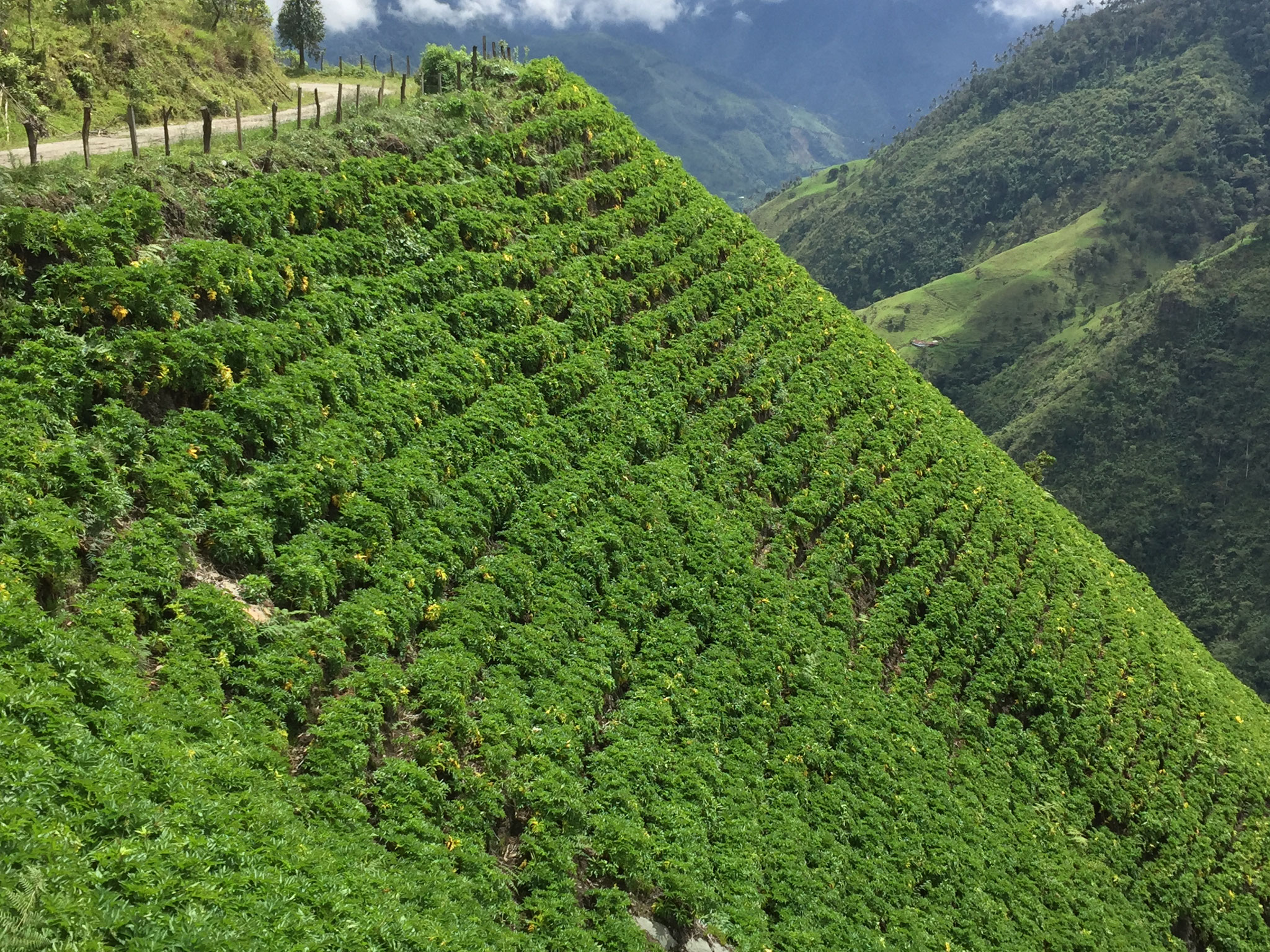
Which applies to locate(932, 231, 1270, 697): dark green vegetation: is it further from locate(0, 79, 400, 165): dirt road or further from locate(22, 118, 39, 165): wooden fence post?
locate(22, 118, 39, 165): wooden fence post

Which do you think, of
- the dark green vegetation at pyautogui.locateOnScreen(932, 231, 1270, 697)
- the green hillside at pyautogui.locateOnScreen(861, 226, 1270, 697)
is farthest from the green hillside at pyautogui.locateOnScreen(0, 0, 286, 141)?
the green hillside at pyautogui.locateOnScreen(861, 226, 1270, 697)

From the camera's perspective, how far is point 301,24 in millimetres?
56000

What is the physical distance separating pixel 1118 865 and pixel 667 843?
56.7ft

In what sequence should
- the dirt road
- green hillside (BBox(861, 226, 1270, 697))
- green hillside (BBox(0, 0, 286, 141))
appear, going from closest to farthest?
1. the dirt road
2. green hillside (BBox(0, 0, 286, 141))
3. green hillside (BBox(861, 226, 1270, 697))

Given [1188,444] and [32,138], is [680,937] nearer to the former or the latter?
[32,138]

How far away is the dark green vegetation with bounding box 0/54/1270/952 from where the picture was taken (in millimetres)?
11922

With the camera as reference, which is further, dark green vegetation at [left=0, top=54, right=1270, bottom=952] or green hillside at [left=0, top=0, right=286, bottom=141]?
green hillside at [left=0, top=0, right=286, bottom=141]

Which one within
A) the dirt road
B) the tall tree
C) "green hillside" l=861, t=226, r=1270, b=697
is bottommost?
"green hillside" l=861, t=226, r=1270, b=697

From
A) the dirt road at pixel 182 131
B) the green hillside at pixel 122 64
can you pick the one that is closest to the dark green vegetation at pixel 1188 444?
the dirt road at pixel 182 131

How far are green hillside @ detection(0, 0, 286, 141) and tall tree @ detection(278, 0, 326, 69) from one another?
9.94 meters

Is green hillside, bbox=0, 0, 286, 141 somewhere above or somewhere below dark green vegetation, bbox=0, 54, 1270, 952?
above

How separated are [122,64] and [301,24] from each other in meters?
22.5

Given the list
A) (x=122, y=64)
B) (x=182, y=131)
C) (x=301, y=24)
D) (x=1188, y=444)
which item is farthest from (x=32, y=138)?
(x=1188, y=444)

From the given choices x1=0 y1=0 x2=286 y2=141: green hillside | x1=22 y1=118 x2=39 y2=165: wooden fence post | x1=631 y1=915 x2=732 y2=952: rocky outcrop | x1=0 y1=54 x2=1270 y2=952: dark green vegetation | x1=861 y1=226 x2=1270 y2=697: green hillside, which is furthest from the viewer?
x1=861 y1=226 x2=1270 y2=697: green hillside
